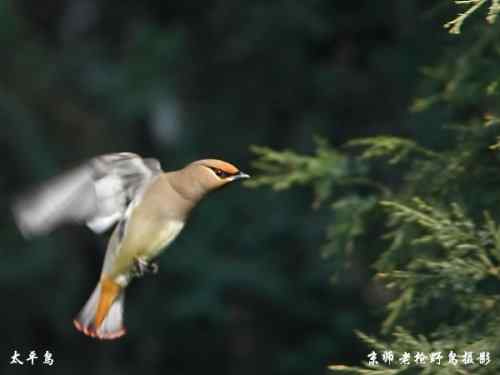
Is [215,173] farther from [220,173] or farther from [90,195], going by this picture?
[90,195]

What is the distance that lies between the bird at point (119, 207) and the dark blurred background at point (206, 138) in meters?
2.57

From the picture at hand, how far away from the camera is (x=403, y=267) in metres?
3.37

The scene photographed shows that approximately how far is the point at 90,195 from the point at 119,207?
140 millimetres

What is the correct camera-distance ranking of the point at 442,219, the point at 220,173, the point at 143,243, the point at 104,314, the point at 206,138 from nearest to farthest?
the point at 220,173
the point at 442,219
the point at 143,243
the point at 104,314
the point at 206,138

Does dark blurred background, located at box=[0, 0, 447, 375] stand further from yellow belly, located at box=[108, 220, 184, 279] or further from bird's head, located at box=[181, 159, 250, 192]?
bird's head, located at box=[181, 159, 250, 192]

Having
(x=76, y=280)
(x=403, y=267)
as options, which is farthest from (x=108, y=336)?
(x=76, y=280)

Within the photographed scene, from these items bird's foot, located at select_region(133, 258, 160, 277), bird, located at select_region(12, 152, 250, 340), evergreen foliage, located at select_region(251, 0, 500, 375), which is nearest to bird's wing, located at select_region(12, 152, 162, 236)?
bird, located at select_region(12, 152, 250, 340)

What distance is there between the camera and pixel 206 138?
616 cm

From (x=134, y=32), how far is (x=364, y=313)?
6.36 feet

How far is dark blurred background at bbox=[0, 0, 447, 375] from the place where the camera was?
571cm

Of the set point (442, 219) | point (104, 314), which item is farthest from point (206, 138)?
point (442, 219)

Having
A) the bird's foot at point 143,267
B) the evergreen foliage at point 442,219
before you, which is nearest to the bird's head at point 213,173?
the bird's foot at point 143,267

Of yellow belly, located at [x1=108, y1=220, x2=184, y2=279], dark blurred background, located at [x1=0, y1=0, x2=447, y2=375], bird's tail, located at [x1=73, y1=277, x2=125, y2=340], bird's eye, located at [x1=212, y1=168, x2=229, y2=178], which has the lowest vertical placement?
bird's tail, located at [x1=73, y1=277, x2=125, y2=340]

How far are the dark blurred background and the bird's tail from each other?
2.57m
